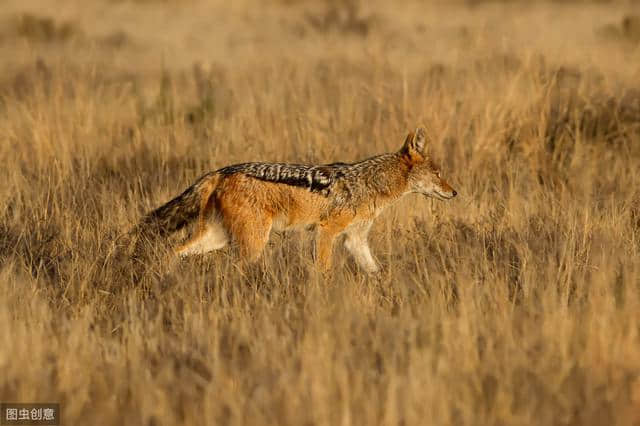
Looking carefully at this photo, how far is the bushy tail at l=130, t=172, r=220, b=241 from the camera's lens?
19.7 ft

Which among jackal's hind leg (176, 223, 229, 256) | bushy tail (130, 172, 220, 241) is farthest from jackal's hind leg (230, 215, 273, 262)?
bushy tail (130, 172, 220, 241)

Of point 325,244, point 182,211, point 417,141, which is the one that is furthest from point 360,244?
point 182,211

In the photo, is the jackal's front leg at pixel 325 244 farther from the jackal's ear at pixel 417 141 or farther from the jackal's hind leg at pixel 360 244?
the jackal's ear at pixel 417 141

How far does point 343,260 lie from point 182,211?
3.82 ft

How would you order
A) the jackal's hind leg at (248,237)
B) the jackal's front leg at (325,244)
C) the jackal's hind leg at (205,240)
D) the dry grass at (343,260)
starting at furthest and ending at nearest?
the jackal's front leg at (325,244), the jackal's hind leg at (205,240), the jackal's hind leg at (248,237), the dry grass at (343,260)

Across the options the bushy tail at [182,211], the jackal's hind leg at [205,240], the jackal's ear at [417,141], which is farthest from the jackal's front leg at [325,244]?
the jackal's ear at [417,141]

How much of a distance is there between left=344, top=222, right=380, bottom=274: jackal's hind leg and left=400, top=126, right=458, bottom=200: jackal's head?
0.62m

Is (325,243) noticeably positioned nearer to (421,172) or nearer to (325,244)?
(325,244)

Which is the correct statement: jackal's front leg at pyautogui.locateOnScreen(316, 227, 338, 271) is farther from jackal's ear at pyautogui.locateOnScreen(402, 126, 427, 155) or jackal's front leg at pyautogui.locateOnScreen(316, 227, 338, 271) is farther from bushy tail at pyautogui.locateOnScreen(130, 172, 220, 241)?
jackal's ear at pyautogui.locateOnScreen(402, 126, 427, 155)

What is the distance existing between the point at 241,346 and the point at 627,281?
223cm

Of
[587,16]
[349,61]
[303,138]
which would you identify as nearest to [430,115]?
[303,138]

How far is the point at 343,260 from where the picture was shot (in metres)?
5.96

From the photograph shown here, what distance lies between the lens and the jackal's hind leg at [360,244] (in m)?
6.29

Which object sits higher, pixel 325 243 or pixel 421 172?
pixel 421 172
